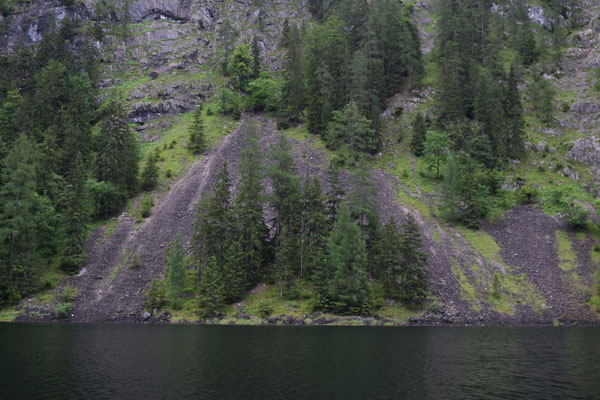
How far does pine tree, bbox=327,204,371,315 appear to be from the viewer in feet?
164

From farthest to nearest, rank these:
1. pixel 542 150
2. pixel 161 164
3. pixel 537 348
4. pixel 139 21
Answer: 1. pixel 139 21
2. pixel 161 164
3. pixel 542 150
4. pixel 537 348

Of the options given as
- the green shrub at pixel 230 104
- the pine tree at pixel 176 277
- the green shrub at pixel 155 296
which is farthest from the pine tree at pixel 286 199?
the green shrub at pixel 230 104

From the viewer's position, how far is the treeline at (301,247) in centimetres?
5125

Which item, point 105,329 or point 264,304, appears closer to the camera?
point 105,329

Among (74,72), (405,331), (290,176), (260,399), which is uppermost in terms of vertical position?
(74,72)

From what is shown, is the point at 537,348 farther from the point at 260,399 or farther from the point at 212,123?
the point at 212,123

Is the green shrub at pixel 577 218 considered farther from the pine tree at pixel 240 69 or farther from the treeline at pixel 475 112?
the pine tree at pixel 240 69

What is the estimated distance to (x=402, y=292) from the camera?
51.6 metres

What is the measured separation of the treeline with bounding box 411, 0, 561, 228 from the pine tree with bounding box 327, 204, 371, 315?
70.7 ft

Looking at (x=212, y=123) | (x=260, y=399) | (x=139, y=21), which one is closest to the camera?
(x=260, y=399)

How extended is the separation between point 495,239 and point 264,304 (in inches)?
1487

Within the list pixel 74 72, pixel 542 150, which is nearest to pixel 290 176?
pixel 542 150

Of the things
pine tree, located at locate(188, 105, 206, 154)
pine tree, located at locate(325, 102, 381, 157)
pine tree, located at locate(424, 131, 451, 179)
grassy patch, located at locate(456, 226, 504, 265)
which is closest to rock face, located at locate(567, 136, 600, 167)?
pine tree, located at locate(424, 131, 451, 179)

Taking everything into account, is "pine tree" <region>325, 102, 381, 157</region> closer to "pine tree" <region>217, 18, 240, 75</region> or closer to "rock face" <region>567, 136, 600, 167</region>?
"rock face" <region>567, 136, 600, 167</region>
